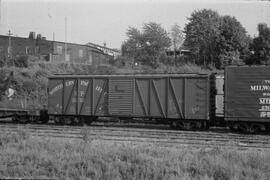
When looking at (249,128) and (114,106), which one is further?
(114,106)

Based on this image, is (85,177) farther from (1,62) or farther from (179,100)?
(1,62)

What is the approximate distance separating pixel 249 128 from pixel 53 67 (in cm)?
2561

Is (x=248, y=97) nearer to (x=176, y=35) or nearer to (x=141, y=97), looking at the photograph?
(x=141, y=97)

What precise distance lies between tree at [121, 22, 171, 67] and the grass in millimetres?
31371

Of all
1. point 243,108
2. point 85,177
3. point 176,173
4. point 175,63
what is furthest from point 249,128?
point 175,63

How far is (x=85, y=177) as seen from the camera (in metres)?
7.88

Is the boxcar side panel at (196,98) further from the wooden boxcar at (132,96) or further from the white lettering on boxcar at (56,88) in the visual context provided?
the white lettering on boxcar at (56,88)

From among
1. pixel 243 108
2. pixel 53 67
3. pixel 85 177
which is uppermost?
pixel 53 67

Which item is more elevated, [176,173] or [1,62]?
[1,62]

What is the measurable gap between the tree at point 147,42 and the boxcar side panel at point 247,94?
24.6 m

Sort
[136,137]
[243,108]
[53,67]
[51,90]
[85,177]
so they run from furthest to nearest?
[53,67], [51,90], [243,108], [136,137], [85,177]

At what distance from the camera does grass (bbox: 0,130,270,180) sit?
322 inches

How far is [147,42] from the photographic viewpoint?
44094 millimetres

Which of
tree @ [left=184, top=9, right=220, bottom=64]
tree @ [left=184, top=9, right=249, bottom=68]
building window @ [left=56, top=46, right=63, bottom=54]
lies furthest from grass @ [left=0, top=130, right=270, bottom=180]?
building window @ [left=56, top=46, right=63, bottom=54]
